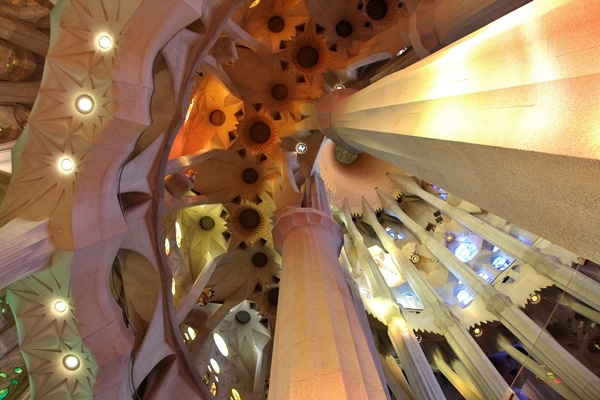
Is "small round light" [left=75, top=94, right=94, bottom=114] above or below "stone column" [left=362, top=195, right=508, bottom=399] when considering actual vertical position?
above

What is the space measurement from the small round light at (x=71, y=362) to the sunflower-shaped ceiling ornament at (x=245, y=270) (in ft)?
23.3

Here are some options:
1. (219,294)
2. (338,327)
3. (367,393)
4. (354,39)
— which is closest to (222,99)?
(354,39)

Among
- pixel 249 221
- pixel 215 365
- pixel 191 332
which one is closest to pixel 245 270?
pixel 249 221

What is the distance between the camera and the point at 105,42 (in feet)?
18.8

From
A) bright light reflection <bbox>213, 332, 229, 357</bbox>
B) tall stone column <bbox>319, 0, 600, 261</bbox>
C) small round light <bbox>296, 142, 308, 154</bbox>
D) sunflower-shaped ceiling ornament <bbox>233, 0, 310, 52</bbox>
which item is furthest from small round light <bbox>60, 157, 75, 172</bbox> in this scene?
bright light reflection <bbox>213, 332, 229, 357</bbox>

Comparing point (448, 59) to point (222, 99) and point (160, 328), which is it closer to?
point (160, 328)

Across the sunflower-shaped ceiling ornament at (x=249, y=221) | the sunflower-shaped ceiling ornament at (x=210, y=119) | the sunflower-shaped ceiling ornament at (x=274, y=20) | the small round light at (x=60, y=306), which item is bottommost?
the small round light at (x=60, y=306)

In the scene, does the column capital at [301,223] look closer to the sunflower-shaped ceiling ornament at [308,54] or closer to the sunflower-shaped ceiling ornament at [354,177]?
the sunflower-shaped ceiling ornament at [308,54]

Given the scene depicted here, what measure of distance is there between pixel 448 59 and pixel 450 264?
9.01 metres

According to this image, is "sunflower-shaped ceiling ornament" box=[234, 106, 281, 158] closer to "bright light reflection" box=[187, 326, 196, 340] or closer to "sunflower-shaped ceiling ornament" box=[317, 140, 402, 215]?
"sunflower-shaped ceiling ornament" box=[317, 140, 402, 215]

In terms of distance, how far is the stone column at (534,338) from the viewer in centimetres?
707

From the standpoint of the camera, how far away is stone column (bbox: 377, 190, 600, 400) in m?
7.07

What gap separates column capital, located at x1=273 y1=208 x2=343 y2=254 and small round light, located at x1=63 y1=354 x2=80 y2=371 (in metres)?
3.81

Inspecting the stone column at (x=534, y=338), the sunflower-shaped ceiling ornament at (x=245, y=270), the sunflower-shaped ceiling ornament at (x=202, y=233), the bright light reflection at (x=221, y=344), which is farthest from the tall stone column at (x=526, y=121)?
the bright light reflection at (x=221, y=344)
